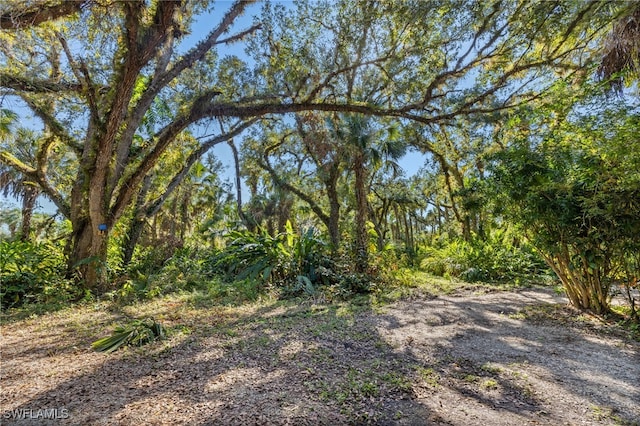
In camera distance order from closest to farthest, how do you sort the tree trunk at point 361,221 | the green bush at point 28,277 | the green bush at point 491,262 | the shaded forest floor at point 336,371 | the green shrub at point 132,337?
the shaded forest floor at point 336,371
the green shrub at point 132,337
the green bush at point 28,277
the tree trunk at point 361,221
the green bush at point 491,262

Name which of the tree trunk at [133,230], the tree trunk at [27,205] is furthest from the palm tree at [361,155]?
the tree trunk at [27,205]

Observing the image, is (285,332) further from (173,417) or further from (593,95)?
(593,95)

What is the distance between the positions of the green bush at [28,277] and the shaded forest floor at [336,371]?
4.62 ft

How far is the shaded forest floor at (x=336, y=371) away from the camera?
210cm

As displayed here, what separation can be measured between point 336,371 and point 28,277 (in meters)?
6.77

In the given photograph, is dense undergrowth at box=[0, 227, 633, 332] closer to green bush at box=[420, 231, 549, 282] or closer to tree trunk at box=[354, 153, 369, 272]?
green bush at box=[420, 231, 549, 282]

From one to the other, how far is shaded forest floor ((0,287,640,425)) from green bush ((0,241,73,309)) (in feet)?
4.62

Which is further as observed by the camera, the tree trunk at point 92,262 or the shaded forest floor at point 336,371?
the tree trunk at point 92,262

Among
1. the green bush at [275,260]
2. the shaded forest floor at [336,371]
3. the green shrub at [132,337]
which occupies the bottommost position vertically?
the shaded forest floor at [336,371]

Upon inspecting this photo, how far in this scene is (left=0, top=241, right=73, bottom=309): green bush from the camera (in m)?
5.82

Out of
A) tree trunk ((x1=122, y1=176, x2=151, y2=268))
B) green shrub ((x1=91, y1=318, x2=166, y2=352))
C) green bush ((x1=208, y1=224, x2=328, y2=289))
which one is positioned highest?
tree trunk ((x1=122, y1=176, x2=151, y2=268))

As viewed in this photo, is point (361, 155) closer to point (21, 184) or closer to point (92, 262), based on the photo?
point (92, 262)

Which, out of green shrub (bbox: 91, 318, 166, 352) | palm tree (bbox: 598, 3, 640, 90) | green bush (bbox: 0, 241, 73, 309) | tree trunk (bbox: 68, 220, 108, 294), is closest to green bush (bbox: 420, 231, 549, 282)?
palm tree (bbox: 598, 3, 640, 90)

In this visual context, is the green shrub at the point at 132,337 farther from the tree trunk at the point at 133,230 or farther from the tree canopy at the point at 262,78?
the tree trunk at the point at 133,230
